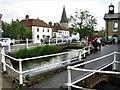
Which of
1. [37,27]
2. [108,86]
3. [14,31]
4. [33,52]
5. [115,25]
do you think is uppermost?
[37,27]

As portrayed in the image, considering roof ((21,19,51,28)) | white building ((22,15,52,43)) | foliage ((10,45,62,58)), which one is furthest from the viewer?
roof ((21,19,51,28))

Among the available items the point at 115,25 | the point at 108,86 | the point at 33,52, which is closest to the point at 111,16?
the point at 115,25

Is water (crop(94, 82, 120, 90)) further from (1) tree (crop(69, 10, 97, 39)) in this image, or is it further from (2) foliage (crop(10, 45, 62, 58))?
(1) tree (crop(69, 10, 97, 39))

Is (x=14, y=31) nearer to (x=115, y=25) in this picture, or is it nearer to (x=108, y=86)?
(x=115, y=25)

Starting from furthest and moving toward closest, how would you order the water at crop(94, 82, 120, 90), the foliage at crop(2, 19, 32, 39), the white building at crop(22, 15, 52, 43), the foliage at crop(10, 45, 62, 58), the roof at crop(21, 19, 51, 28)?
the roof at crop(21, 19, 51, 28) → the white building at crop(22, 15, 52, 43) → the foliage at crop(2, 19, 32, 39) → the foliage at crop(10, 45, 62, 58) → the water at crop(94, 82, 120, 90)

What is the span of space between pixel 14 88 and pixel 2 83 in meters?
0.89

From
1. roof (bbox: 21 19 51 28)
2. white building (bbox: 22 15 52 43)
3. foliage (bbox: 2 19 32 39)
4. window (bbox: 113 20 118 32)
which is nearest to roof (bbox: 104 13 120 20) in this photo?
window (bbox: 113 20 118 32)

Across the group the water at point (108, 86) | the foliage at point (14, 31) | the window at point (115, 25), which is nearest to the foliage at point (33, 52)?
the water at point (108, 86)

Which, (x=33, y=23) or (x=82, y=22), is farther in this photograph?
(x=33, y=23)

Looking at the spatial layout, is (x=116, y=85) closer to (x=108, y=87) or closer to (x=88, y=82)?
(x=108, y=87)

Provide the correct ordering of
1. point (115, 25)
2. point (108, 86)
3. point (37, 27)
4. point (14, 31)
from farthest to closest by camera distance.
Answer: point (37, 27) < point (14, 31) < point (115, 25) < point (108, 86)

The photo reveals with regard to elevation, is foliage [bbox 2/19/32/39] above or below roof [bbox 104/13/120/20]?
below

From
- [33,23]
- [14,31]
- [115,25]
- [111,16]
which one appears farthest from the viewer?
[33,23]

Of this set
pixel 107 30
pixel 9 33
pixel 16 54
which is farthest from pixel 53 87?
pixel 9 33
